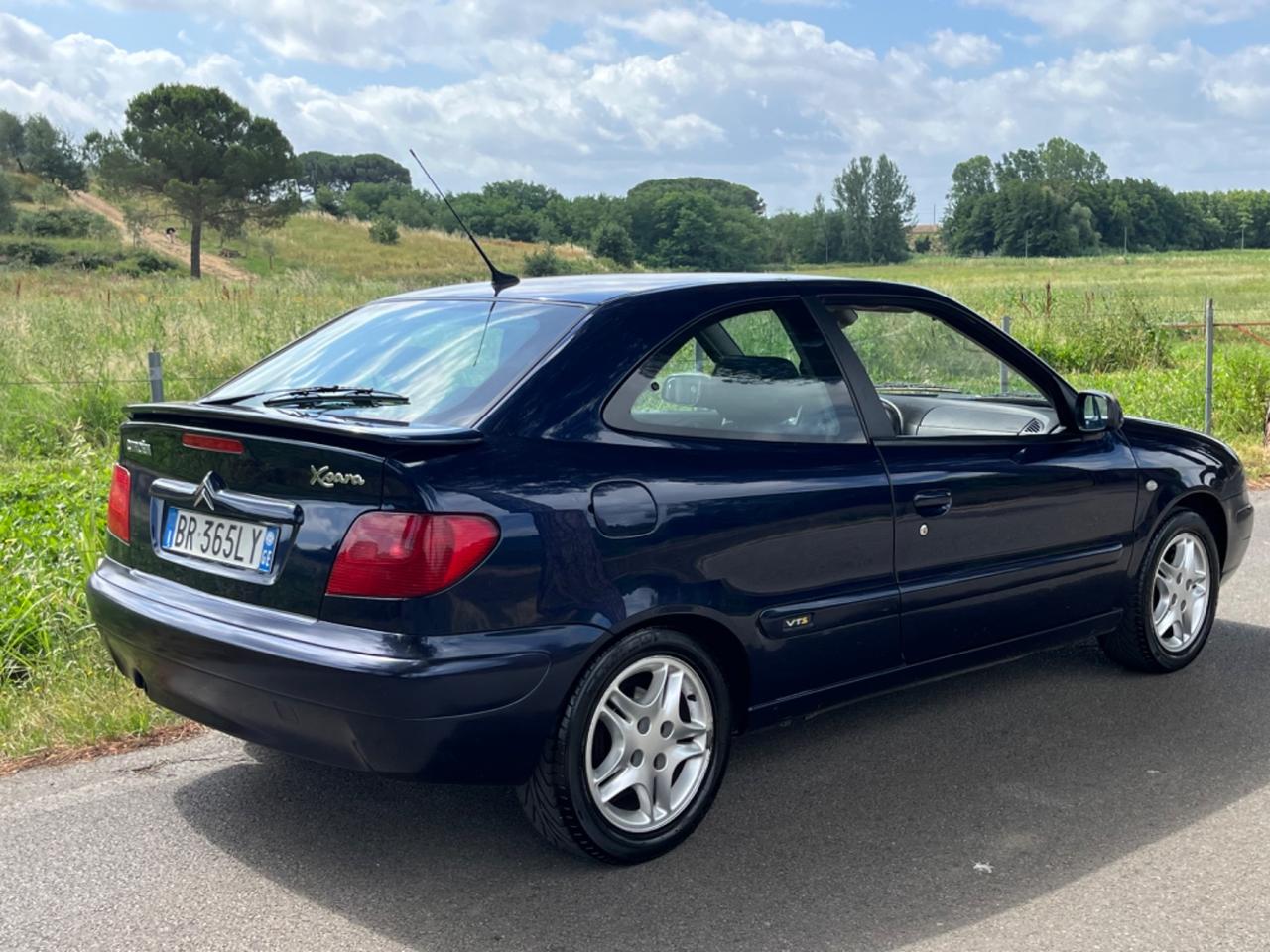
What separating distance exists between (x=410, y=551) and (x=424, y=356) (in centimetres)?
94

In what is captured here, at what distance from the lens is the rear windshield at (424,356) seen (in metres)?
3.71

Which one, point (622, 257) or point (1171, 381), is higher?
point (622, 257)

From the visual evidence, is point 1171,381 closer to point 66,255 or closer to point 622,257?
point 622,257

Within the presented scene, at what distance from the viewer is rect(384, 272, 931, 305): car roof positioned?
162 inches

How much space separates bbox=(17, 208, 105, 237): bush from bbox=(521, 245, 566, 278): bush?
32.4 metres

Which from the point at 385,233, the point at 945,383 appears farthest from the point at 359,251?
the point at 945,383

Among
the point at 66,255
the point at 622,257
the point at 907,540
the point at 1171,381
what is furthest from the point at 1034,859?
the point at 66,255

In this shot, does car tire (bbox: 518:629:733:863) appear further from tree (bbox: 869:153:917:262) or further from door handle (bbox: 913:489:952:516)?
tree (bbox: 869:153:917:262)

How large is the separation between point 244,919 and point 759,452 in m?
1.92

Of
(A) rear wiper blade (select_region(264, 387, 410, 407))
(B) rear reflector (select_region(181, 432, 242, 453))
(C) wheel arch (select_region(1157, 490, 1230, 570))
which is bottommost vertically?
(C) wheel arch (select_region(1157, 490, 1230, 570))

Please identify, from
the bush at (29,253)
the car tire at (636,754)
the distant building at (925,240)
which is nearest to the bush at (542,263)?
the bush at (29,253)

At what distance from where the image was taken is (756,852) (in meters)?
3.82

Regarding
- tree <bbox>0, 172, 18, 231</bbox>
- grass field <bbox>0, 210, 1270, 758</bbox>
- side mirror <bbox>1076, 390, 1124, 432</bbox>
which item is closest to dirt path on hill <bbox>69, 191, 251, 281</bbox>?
tree <bbox>0, 172, 18, 231</bbox>

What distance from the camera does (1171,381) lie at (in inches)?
573
